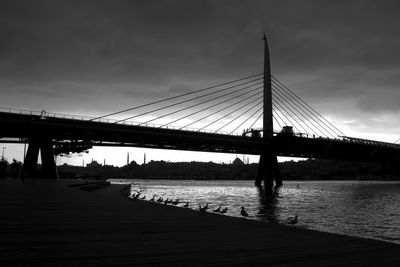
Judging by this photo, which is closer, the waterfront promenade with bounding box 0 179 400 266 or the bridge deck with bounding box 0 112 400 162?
the waterfront promenade with bounding box 0 179 400 266

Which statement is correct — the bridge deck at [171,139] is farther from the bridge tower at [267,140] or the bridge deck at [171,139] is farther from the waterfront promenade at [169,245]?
the waterfront promenade at [169,245]

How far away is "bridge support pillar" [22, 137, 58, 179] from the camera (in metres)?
60.0

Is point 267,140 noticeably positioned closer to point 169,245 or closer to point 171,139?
point 171,139

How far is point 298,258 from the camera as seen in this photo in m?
7.17

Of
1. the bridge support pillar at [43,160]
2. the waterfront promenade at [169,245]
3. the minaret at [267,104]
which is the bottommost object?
the waterfront promenade at [169,245]

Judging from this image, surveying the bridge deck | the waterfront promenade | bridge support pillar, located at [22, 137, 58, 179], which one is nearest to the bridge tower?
the bridge deck

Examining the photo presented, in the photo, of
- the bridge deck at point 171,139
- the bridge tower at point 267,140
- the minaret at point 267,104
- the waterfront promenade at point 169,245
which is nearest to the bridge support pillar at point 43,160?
the bridge deck at point 171,139

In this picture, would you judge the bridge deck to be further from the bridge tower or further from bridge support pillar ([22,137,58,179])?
bridge support pillar ([22,137,58,179])

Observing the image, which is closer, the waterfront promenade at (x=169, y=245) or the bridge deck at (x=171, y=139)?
the waterfront promenade at (x=169, y=245)

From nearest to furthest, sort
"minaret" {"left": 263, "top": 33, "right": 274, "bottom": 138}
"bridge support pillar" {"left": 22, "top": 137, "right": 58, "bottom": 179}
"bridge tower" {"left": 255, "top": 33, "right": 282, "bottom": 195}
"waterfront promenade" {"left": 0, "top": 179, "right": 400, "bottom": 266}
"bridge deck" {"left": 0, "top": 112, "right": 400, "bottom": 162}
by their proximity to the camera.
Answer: "waterfront promenade" {"left": 0, "top": 179, "right": 400, "bottom": 266}
"bridge support pillar" {"left": 22, "top": 137, "right": 58, "bottom": 179}
"bridge deck" {"left": 0, "top": 112, "right": 400, "bottom": 162}
"minaret" {"left": 263, "top": 33, "right": 274, "bottom": 138}
"bridge tower" {"left": 255, "top": 33, "right": 282, "bottom": 195}

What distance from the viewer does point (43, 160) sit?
205ft

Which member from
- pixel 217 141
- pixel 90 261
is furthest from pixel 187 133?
pixel 90 261

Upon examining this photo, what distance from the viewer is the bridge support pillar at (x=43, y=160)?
5997 centimetres

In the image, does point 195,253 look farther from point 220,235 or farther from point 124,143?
point 124,143
